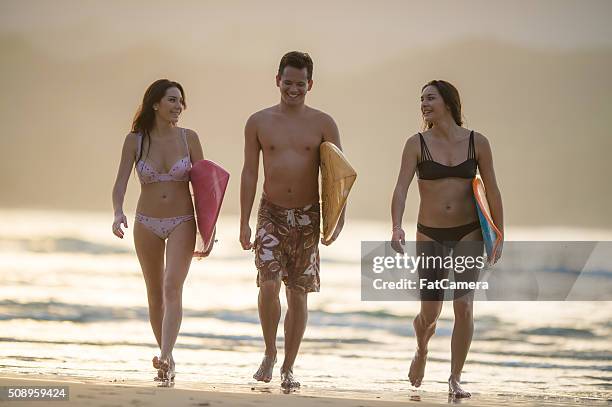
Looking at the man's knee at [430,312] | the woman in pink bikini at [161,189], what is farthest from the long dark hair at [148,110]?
the man's knee at [430,312]

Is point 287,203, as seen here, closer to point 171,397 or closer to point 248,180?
point 248,180

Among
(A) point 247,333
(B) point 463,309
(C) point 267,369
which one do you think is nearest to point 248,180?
(C) point 267,369

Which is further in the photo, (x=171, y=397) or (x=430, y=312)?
(x=430, y=312)

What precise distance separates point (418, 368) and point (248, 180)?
1.61 metres

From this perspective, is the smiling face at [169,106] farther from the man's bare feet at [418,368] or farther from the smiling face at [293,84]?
the man's bare feet at [418,368]

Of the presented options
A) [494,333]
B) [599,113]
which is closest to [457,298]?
[494,333]

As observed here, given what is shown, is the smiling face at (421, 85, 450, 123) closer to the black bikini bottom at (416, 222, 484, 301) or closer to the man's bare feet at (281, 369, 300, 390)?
the black bikini bottom at (416, 222, 484, 301)

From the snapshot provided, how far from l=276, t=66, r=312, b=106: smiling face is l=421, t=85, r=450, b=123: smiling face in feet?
2.44

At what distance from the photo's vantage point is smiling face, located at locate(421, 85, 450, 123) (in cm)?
783

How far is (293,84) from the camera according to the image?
25.5 ft

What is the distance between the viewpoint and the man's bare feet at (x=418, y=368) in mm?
7938

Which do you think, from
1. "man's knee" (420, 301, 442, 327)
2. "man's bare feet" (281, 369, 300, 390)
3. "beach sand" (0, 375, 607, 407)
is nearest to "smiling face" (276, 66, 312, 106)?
"man's knee" (420, 301, 442, 327)

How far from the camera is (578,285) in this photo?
17.8m

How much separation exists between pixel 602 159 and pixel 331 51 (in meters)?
6.35
